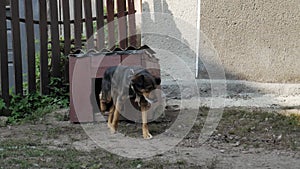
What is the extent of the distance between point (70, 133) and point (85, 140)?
38 cm

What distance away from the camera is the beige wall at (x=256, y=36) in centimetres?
694

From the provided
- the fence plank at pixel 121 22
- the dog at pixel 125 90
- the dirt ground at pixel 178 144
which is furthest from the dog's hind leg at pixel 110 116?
A: the fence plank at pixel 121 22

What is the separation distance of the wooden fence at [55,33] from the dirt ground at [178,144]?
680 mm

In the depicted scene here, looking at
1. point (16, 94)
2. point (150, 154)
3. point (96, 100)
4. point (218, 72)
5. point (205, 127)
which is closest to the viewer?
point (150, 154)

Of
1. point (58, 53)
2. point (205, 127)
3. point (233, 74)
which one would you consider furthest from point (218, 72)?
point (58, 53)

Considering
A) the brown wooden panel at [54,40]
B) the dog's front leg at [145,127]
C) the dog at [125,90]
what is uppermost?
the brown wooden panel at [54,40]

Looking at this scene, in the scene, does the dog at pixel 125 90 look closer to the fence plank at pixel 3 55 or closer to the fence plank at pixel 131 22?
the fence plank at pixel 3 55

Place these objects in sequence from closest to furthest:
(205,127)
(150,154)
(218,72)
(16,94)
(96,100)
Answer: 1. (150,154)
2. (205,127)
3. (96,100)
4. (16,94)
5. (218,72)

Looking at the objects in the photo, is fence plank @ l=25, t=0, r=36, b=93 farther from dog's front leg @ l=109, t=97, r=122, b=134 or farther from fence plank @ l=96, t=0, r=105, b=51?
dog's front leg @ l=109, t=97, r=122, b=134

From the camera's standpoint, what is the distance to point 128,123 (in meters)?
5.84

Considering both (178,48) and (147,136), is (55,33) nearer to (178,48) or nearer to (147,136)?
(178,48)

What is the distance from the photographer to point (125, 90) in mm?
5086

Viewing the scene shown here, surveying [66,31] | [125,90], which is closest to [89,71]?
[125,90]

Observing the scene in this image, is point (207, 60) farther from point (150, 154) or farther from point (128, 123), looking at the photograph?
point (150, 154)
